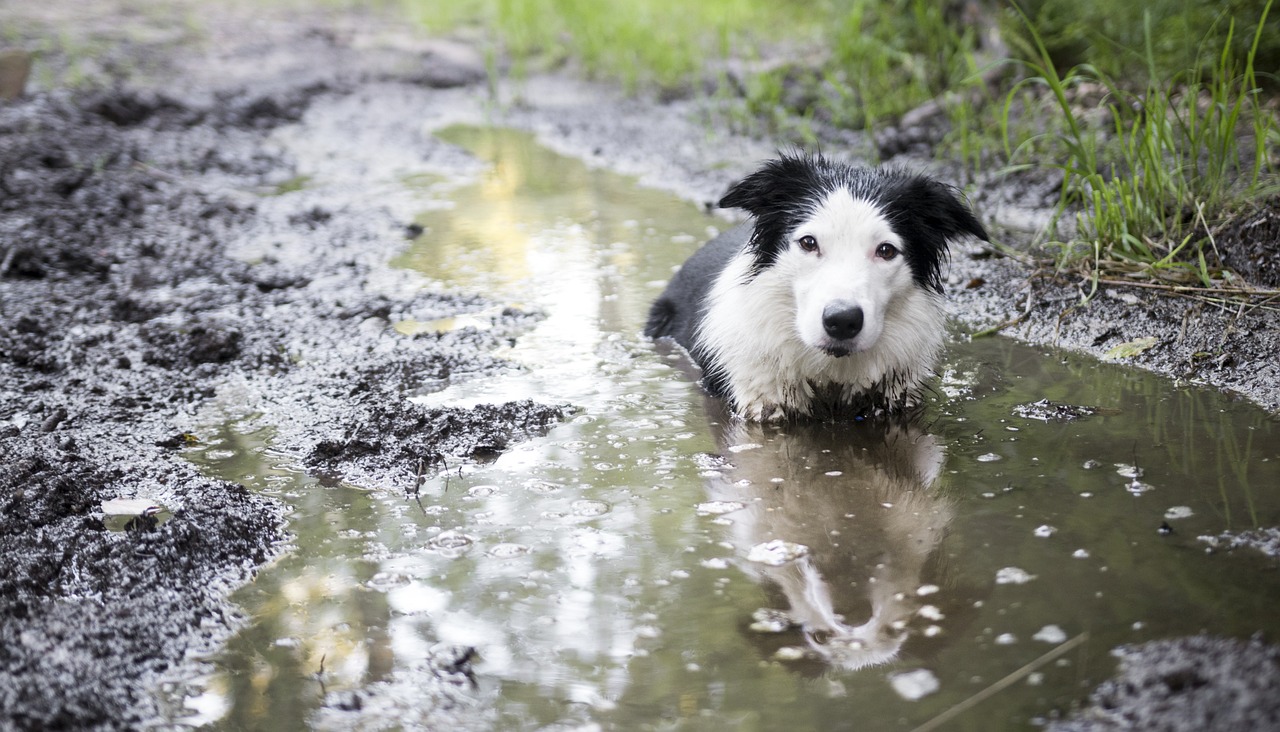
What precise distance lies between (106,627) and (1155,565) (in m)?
2.50

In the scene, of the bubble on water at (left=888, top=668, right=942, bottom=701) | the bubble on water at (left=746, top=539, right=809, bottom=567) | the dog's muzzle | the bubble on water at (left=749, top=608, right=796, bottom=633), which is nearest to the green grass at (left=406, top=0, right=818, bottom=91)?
the dog's muzzle

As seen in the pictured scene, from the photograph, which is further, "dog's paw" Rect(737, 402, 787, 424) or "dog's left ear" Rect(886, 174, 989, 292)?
"dog's paw" Rect(737, 402, 787, 424)

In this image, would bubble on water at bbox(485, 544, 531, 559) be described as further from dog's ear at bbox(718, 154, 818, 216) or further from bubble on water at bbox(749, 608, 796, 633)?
dog's ear at bbox(718, 154, 818, 216)

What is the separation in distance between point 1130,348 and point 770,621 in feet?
7.78

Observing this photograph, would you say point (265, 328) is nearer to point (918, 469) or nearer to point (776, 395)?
point (776, 395)

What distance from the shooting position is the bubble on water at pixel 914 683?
2.21m

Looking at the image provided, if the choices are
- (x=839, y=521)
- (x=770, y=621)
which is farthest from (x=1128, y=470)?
(x=770, y=621)

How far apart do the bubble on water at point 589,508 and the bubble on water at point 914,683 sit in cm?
108

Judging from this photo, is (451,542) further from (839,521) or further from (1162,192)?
(1162,192)

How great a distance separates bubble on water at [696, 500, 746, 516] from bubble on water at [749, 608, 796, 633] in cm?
55

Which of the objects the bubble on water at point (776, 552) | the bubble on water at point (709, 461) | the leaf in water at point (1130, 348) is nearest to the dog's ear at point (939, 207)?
the leaf in water at point (1130, 348)

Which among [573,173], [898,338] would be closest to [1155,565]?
[898,338]

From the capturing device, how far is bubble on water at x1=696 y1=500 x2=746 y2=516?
10.1ft

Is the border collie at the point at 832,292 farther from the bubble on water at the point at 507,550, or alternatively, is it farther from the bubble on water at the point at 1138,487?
the bubble on water at the point at 507,550
